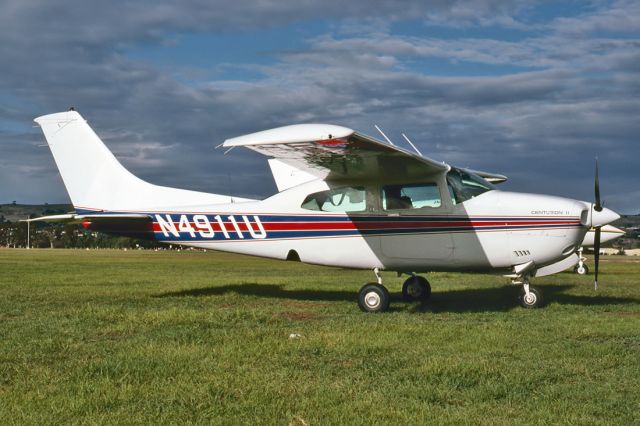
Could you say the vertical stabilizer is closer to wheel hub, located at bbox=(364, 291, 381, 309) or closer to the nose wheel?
wheel hub, located at bbox=(364, 291, 381, 309)

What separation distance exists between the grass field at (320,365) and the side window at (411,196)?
5.93 feet

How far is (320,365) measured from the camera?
246 inches

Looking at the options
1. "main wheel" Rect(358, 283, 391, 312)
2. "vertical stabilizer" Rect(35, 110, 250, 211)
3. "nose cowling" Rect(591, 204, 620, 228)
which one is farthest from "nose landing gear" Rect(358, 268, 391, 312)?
"vertical stabilizer" Rect(35, 110, 250, 211)

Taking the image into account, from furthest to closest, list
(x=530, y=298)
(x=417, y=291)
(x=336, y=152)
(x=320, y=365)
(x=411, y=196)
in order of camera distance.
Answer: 1. (x=417, y=291)
2. (x=530, y=298)
3. (x=411, y=196)
4. (x=336, y=152)
5. (x=320, y=365)

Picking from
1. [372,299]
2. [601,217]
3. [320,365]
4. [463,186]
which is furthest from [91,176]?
[601,217]

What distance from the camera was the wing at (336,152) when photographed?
9062 mm

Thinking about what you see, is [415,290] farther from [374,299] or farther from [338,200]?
[338,200]

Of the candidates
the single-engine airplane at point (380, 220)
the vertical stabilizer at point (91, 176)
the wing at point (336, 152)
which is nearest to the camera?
the wing at point (336, 152)

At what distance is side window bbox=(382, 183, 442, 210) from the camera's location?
11.3 meters

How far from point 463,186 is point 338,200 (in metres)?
2.20

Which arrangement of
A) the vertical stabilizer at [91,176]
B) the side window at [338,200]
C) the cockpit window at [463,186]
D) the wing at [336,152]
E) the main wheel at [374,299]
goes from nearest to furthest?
1. the wing at [336,152]
2. the main wheel at [374,299]
3. the cockpit window at [463,186]
4. the side window at [338,200]
5. the vertical stabilizer at [91,176]

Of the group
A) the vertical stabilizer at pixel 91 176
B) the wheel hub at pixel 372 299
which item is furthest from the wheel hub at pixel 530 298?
the vertical stabilizer at pixel 91 176

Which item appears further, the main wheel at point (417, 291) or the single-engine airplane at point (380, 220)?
the main wheel at point (417, 291)

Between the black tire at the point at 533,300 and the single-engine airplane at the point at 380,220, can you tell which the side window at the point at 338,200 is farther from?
the black tire at the point at 533,300
